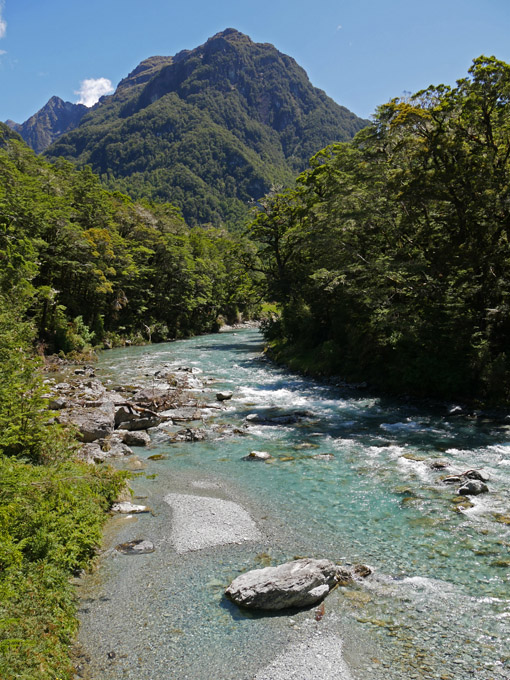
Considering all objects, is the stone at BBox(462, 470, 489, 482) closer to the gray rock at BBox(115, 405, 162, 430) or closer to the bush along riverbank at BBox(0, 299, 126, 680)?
the bush along riverbank at BBox(0, 299, 126, 680)

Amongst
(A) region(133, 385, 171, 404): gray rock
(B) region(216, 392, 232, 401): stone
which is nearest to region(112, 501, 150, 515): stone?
(A) region(133, 385, 171, 404): gray rock

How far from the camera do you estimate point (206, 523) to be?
8.23 m

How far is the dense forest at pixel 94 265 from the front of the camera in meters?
24.5

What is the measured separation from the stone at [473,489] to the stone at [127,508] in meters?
6.81

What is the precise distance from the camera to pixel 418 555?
23.0ft

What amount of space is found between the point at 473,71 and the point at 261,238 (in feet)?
72.6

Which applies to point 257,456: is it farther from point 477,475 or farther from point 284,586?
point 284,586

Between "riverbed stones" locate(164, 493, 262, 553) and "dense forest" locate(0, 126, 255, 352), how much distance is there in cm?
876

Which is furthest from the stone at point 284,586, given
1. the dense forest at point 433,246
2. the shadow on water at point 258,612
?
the dense forest at point 433,246

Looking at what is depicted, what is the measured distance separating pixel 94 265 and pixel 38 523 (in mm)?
29163

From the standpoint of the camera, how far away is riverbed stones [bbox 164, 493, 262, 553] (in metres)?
7.61

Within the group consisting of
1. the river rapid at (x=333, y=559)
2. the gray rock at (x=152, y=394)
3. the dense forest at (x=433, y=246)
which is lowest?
the river rapid at (x=333, y=559)

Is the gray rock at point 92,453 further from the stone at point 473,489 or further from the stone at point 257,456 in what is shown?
the stone at point 473,489

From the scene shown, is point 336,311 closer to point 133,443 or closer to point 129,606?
point 133,443
